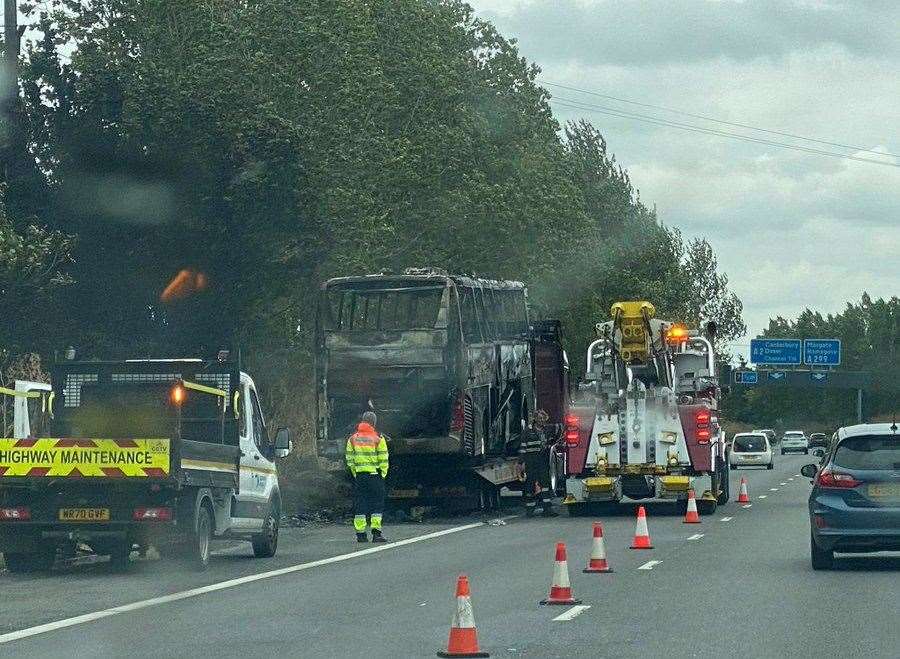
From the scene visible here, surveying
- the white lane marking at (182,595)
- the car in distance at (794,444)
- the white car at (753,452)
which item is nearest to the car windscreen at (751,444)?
the white car at (753,452)

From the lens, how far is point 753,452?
241ft

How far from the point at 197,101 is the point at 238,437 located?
18.0m

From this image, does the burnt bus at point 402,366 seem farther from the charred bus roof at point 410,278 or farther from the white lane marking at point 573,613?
the white lane marking at point 573,613

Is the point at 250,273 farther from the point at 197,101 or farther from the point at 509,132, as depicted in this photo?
the point at 509,132

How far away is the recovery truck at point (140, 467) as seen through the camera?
19.2 metres

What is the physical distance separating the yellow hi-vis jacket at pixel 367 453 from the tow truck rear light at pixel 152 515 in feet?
18.6

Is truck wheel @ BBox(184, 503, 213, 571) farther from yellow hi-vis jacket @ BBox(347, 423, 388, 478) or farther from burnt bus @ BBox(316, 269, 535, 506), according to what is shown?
burnt bus @ BBox(316, 269, 535, 506)

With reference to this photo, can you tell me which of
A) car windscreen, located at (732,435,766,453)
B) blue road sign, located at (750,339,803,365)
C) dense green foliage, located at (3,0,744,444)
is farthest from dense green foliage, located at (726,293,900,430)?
dense green foliage, located at (3,0,744,444)

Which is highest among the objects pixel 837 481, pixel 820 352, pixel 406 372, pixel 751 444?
pixel 820 352

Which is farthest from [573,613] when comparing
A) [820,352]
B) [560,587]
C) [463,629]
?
[820,352]

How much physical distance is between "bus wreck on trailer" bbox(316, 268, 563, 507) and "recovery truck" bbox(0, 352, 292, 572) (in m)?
8.09

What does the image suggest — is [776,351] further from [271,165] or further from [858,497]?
[858,497]

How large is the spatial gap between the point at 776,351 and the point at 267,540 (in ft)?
251

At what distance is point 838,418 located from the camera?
186 m
